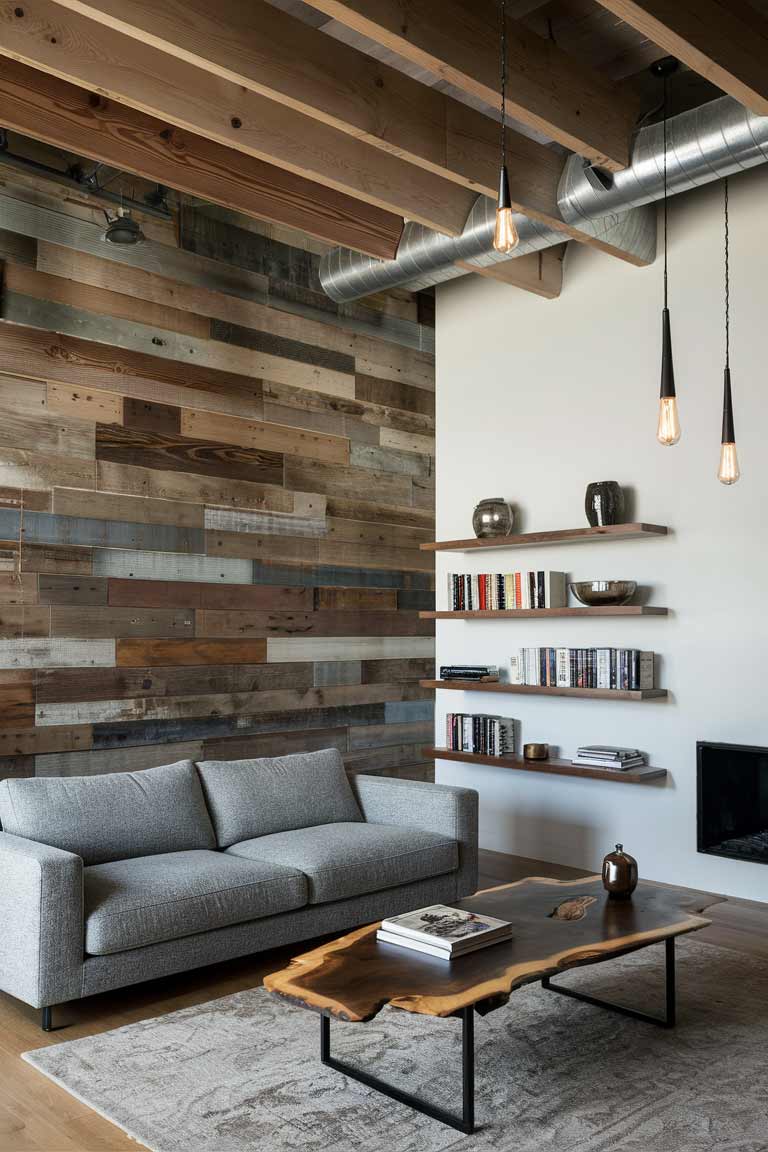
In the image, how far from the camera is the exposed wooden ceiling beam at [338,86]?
3.22 metres

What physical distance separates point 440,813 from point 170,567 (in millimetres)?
1804

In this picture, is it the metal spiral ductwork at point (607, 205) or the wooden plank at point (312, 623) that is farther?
the wooden plank at point (312, 623)

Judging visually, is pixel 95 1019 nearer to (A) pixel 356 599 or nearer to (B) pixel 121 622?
(B) pixel 121 622

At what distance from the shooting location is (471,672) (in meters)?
5.66

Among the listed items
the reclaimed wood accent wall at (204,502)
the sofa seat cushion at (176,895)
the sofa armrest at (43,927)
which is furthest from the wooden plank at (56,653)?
the sofa armrest at (43,927)

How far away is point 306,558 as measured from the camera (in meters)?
5.71

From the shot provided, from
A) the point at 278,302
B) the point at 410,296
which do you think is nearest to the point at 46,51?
the point at 278,302

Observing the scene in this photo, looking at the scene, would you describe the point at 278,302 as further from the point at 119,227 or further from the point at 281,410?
the point at 119,227

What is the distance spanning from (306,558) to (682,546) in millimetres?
2033

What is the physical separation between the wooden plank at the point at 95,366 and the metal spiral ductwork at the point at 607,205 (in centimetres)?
94

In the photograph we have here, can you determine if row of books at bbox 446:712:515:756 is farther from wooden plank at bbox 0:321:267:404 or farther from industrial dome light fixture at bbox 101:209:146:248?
industrial dome light fixture at bbox 101:209:146:248

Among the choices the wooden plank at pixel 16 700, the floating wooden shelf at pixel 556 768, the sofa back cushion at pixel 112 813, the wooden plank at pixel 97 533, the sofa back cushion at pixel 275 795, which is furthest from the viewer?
the floating wooden shelf at pixel 556 768

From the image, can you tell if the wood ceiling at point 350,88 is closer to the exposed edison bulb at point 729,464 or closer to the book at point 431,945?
the exposed edison bulb at point 729,464

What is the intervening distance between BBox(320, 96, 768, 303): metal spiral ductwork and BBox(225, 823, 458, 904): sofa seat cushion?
8.95 feet
